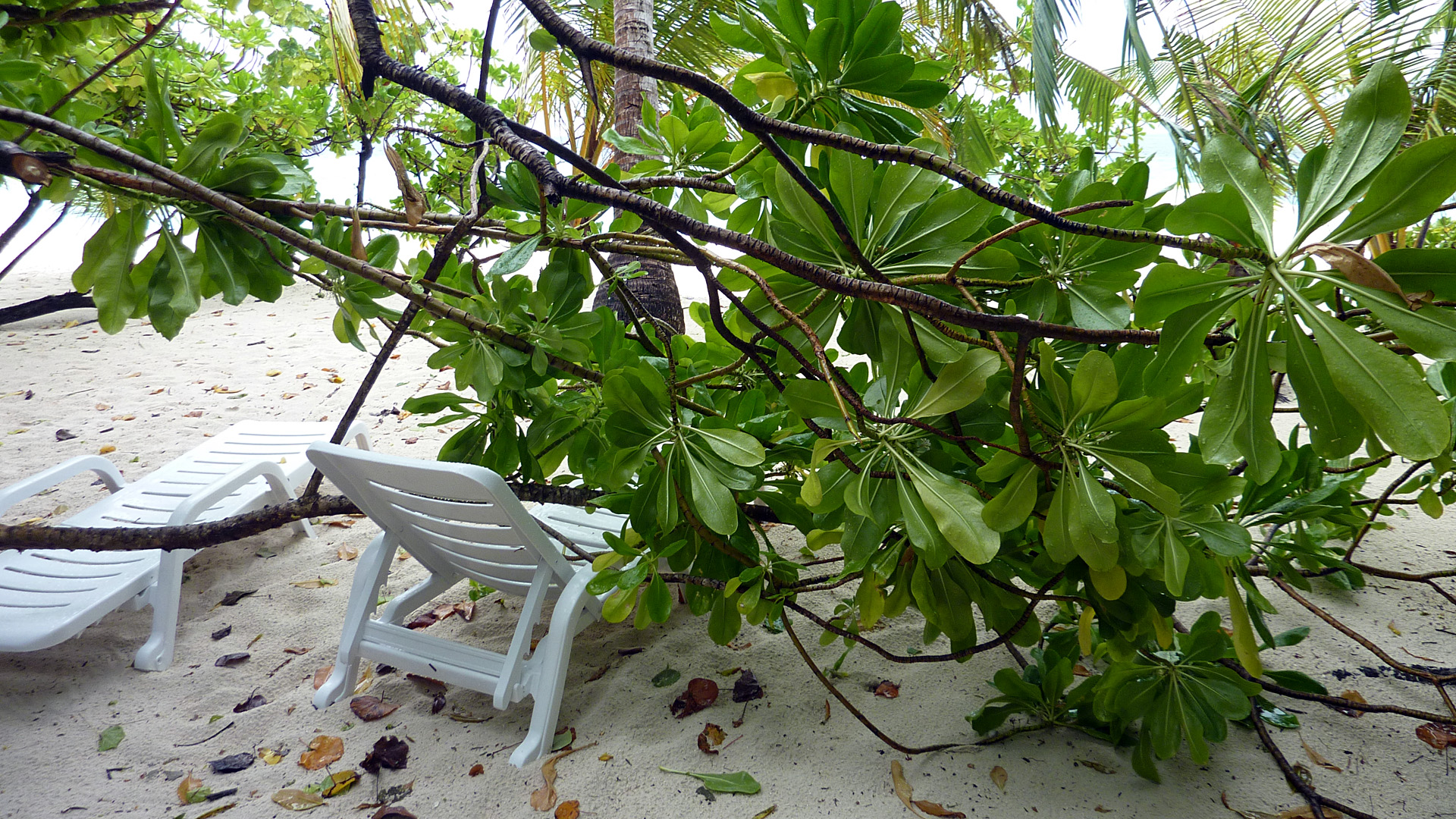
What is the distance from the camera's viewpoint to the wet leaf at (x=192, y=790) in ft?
5.25

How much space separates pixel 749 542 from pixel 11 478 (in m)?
3.79

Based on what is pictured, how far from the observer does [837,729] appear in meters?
1.71

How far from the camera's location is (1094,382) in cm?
80

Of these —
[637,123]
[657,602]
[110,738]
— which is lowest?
[110,738]

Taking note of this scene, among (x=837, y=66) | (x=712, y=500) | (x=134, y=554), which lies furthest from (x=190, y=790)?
(x=837, y=66)

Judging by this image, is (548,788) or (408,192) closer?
(408,192)

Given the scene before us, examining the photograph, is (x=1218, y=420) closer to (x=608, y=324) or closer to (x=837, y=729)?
(x=608, y=324)

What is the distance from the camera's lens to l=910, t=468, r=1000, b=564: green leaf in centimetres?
82

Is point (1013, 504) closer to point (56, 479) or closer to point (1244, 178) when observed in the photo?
point (1244, 178)

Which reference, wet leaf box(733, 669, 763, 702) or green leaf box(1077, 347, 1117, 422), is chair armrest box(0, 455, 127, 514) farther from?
green leaf box(1077, 347, 1117, 422)

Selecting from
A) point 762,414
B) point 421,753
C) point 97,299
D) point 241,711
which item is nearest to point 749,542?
point 762,414

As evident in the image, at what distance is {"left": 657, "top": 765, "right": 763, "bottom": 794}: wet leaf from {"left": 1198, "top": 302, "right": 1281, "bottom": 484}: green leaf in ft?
4.00

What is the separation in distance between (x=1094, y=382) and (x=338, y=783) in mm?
1827

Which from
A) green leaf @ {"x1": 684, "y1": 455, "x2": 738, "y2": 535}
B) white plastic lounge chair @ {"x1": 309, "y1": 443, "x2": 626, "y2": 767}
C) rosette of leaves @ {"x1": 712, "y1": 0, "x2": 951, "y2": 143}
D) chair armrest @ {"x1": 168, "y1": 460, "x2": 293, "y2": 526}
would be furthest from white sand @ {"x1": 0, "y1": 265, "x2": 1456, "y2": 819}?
rosette of leaves @ {"x1": 712, "y1": 0, "x2": 951, "y2": 143}
